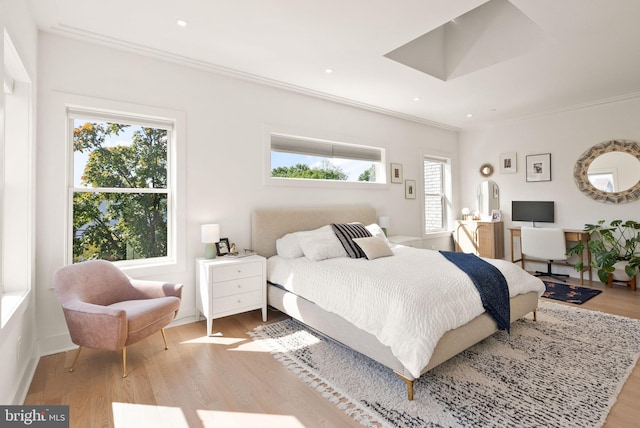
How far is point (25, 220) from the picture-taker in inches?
91.5

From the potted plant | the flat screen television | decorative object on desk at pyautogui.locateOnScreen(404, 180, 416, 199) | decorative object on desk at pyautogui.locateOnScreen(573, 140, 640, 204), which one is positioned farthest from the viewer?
decorative object on desk at pyautogui.locateOnScreen(404, 180, 416, 199)

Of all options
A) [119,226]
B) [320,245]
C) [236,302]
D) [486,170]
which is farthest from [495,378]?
[486,170]

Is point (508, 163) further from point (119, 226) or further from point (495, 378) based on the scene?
point (119, 226)

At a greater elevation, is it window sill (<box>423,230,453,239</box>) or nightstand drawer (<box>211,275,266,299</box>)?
window sill (<box>423,230,453,239</box>)

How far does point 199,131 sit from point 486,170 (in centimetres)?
524

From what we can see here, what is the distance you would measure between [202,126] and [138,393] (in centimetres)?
249

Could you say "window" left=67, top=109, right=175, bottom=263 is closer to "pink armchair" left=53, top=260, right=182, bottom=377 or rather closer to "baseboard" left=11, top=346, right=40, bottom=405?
"pink armchair" left=53, top=260, right=182, bottom=377

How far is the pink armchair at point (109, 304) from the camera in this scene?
7.09 ft

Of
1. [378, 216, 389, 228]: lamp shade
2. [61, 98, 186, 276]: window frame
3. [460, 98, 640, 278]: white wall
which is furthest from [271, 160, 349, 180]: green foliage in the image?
[460, 98, 640, 278]: white wall

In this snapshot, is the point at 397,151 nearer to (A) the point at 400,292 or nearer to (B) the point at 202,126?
(B) the point at 202,126

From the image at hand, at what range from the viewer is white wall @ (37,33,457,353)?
2637mm

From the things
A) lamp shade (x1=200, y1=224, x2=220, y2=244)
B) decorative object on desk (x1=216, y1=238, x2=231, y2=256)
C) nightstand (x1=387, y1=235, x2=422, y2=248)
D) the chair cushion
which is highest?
lamp shade (x1=200, y1=224, x2=220, y2=244)

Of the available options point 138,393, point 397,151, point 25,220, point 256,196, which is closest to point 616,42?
point 397,151

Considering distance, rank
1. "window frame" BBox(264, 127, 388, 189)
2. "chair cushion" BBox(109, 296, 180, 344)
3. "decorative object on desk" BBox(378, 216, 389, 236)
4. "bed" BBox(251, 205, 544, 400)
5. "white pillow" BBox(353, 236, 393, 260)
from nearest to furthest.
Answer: "bed" BBox(251, 205, 544, 400)
"chair cushion" BBox(109, 296, 180, 344)
"white pillow" BBox(353, 236, 393, 260)
"window frame" BBox(264, 127, 388, 189)
"decorative object on desk" BBox(378, 216, 389, 236)
